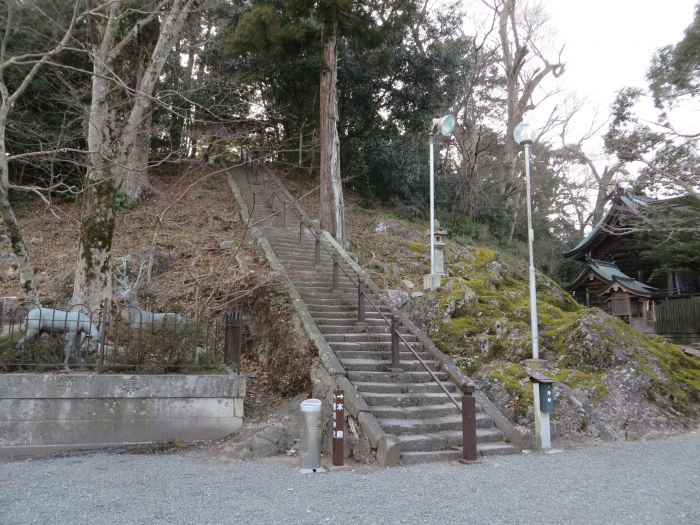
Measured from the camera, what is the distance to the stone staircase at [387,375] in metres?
6.50

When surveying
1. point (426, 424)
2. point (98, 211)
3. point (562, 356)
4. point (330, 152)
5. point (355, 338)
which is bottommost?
point (426, 424)

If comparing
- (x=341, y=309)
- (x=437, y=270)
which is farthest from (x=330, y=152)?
(x=341, y=309)

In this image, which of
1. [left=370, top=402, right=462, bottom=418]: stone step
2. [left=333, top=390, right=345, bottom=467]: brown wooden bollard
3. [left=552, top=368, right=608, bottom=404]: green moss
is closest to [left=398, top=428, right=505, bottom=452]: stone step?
[left=370, top=402, right=462, bottom=418]: stone step

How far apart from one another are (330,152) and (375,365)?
28.8 ft

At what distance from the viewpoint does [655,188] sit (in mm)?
14766

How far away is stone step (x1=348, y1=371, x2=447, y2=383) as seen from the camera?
7477 mm

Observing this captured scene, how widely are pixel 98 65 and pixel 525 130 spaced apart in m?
7.61

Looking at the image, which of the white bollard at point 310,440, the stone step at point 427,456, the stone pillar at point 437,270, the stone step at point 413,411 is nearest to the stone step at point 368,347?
the stone step at point 413,411

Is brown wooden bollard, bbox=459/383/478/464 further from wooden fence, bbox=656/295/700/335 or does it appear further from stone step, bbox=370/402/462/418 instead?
wooden fence, bbox=656/295/700/335

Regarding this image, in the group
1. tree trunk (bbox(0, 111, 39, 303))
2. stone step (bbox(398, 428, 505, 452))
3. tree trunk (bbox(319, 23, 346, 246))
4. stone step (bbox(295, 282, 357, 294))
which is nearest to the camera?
stone step (bbox(398, 428, 505, 452))

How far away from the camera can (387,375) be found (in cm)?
769

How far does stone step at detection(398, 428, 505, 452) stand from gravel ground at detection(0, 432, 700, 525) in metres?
0.41

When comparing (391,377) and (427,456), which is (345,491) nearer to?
(427,456)

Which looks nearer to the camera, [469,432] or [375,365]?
[469,432]
